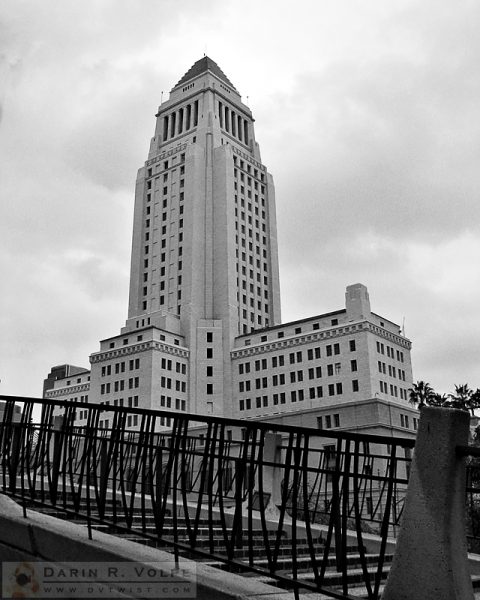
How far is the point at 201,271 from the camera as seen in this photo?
96688mm

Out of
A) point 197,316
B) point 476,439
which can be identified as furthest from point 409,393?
point 476,439

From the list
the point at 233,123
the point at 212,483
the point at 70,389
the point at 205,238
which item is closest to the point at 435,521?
the point at 212,483

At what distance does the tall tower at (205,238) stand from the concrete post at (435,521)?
84.3m

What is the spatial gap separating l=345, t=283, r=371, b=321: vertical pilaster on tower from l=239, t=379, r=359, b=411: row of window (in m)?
8.59

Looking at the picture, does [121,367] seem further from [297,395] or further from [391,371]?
[391,371]

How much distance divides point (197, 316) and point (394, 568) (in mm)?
89564

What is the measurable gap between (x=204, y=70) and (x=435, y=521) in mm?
121747

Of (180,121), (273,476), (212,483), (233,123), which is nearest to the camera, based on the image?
(212,483)

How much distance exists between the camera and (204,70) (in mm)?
116250

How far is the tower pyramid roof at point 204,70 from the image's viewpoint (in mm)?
117412

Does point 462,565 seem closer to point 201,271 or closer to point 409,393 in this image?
point 409,393

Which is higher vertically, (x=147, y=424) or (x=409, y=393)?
(x=409, y=393)

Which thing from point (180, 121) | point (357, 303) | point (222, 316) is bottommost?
point (357, 303)

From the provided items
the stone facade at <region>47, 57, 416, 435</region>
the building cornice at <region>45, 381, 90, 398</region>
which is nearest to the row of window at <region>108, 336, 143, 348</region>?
the stone facade at <region>47, 57, 416, 435</region>
